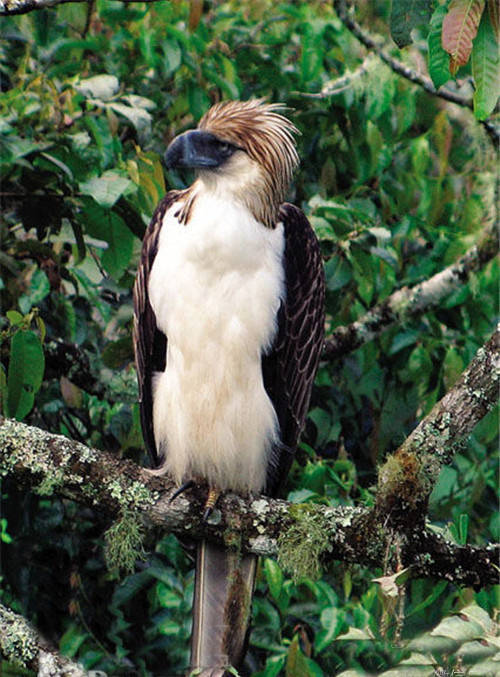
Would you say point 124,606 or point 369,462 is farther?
point 369,462

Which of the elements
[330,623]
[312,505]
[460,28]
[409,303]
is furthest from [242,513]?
[460,28]

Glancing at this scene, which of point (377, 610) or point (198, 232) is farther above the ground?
point (198, 232)

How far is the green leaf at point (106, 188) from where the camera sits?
316cm

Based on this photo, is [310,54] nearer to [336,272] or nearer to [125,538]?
[336,272]

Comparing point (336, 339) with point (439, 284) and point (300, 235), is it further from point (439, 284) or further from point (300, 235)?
point (300, 235)

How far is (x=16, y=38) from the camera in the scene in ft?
13.5

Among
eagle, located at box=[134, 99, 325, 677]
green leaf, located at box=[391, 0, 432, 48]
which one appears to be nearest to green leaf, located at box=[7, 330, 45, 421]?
eagle, located at box=[134, 99, 325, 677]

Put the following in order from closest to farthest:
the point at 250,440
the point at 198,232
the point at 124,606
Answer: the point at 198,232, the point at 250,440, the point at 124,606

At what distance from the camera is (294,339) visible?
3305mm

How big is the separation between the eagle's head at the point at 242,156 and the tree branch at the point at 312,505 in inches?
33.7

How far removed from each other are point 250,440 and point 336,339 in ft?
3.00

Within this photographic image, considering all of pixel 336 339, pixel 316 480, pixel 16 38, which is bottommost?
pixel 316 480

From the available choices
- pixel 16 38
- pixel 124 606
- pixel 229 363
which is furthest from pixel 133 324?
pixel 16 38

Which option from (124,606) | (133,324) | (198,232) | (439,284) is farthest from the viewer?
(439,284)
